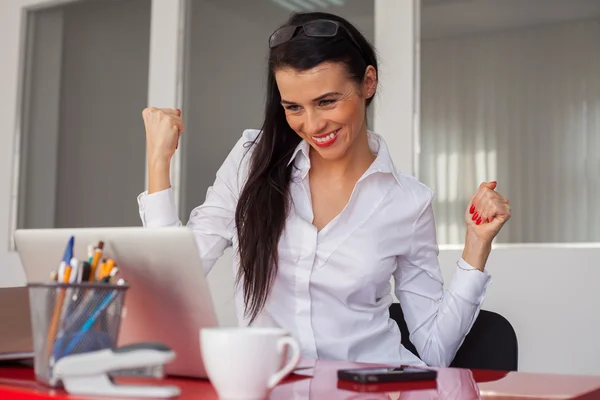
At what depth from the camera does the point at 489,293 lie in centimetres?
225

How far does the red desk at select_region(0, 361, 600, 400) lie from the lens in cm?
77

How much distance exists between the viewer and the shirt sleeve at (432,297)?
1505 mm

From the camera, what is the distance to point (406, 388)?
843 millimetres

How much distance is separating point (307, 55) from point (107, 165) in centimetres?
181

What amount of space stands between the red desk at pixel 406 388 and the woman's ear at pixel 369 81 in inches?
33.0

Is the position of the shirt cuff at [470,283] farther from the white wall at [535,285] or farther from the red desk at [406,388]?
the white wall at [535,285]

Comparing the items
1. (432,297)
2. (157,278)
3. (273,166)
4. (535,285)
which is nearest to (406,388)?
(157,278)

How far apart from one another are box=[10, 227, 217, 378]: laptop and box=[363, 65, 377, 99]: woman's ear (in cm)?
91

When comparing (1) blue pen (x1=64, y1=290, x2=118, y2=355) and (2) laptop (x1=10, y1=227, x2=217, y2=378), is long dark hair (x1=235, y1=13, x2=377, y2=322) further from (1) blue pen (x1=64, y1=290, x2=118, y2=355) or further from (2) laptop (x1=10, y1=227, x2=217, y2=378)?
(1) blue pen (x1=64, y1=290, x2=118, y2=355)

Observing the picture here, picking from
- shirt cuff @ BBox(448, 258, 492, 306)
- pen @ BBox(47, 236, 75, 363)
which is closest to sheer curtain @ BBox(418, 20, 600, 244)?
shirt cuff @ BBox(448, 258, 492, 306)

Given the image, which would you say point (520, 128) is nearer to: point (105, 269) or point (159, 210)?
point (159, 210)

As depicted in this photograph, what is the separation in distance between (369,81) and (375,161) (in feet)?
0.58

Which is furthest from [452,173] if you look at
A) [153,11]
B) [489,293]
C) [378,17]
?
[153,11]

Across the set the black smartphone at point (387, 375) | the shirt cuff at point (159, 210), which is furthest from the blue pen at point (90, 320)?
the shirt cuff at point (159, 210)
